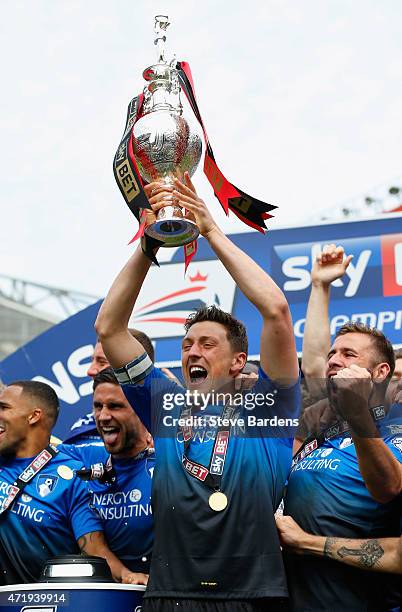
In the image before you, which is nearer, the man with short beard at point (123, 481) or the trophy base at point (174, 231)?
the trophy base at point (174, 231)

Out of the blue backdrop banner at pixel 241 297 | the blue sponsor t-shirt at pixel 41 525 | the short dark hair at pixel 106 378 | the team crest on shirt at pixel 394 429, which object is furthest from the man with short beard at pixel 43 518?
the blue backdrop banner at pixel 241 297

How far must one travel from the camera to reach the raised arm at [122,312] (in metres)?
3.70

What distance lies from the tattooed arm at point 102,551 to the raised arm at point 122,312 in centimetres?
96

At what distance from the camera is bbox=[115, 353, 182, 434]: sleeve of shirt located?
146 inches

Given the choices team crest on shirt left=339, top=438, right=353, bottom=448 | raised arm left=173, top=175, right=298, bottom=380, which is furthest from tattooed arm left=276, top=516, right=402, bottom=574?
raised arm left=173, top=175, right=298, bottom=380

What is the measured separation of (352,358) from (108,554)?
1.38 metres

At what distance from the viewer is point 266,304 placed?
3492 mm

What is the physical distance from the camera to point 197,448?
3.50m

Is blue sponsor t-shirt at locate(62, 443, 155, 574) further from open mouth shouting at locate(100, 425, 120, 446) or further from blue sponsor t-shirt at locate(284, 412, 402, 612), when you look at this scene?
blue sponsor t-shirt at locate(284, 412, 402, 612)

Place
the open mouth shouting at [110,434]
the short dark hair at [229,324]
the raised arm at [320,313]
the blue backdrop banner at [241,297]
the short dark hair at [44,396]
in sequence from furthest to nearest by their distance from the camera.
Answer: the blue backdrop banner at [241,297]
the short dark hair at [44,396]
the raised arm at [320,313]
the open mouth shouting at [110,434]
the short dark hair at [229,324]

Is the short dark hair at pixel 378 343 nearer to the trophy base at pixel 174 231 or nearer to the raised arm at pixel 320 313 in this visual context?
the raised arm at pixel 320 313

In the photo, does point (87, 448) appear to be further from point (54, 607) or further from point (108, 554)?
point (54, 607)

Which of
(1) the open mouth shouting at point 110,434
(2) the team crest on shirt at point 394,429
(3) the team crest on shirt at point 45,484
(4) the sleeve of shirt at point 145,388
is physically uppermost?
(4) the sleeve of shirt at point 145,388

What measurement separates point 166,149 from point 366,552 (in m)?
1.63
